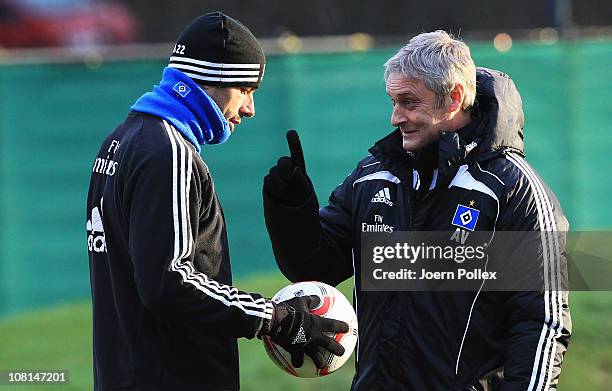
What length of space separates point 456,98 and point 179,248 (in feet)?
4.14

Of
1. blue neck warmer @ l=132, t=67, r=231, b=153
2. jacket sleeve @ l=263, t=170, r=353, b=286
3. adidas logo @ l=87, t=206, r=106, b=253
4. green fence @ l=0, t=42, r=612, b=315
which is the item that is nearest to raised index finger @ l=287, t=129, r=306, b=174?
jacket sleeve @ l=263, t=170, r=353, b=286

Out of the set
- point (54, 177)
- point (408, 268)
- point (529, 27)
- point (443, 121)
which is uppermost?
point (529, 27)

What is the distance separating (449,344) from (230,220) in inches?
235

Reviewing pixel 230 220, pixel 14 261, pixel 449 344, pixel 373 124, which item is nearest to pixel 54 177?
pixel 14 261

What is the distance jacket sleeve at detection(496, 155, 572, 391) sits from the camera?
403 cm

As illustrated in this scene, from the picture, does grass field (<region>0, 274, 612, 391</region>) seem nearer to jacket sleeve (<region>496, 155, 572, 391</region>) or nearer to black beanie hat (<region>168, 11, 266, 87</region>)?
jacket sleeve (<region>496, 155, 572, 391</region>)

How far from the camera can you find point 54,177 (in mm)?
9898

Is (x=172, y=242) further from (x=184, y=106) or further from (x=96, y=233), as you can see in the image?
(x=184, y=106)

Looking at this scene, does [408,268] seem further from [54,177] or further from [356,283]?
[54,177]

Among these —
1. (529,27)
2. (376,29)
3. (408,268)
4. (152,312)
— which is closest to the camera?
(152,312)

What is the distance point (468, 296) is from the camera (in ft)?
13.7

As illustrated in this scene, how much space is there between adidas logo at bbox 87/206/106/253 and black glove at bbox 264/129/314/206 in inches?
28.8

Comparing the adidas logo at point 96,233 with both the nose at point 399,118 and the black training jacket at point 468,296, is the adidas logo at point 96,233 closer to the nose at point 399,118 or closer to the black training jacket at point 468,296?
the black training jacket at point 468,296

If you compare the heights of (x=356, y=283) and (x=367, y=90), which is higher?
(x=367, y=90)
